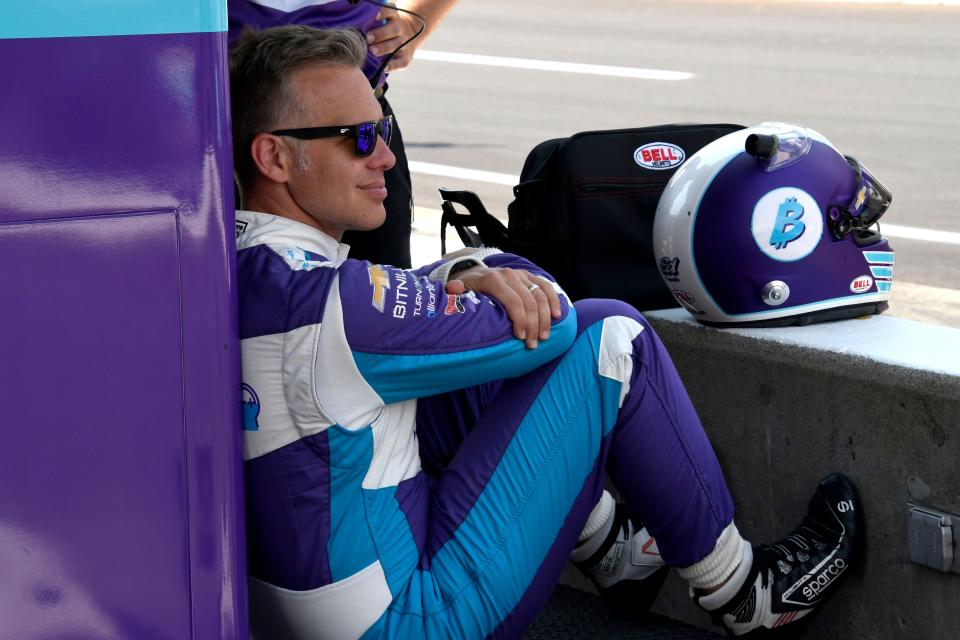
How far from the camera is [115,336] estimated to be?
1.90 m

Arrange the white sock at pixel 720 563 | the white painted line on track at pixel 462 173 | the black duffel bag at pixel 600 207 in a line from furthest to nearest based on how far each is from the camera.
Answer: the white painted line on track at pixel 462 173, the black duffel bag at pixel 600 207, the white sock at pixel 720 563

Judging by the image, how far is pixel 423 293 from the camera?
2.22 metres

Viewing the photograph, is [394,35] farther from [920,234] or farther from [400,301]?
[920,234]

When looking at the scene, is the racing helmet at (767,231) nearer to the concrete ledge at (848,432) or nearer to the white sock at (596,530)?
the concrete ledge at (848,432)

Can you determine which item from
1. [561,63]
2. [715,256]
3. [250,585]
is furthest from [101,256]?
[561,63]

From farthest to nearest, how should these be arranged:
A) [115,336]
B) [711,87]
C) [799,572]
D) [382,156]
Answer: [711,87], [799,572], [382,156], [115,336]

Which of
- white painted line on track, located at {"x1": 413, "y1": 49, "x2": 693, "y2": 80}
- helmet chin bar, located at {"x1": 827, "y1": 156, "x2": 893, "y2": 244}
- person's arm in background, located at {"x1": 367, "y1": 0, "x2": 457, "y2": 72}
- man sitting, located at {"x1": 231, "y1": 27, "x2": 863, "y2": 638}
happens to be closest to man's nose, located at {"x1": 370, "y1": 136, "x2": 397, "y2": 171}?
man sitting, located at {"x1": 231, "y1": 27, "x2": 863, "y2": 638}

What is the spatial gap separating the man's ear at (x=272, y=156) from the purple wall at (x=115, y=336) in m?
0.37

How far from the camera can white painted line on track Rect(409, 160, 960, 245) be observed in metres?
6.67

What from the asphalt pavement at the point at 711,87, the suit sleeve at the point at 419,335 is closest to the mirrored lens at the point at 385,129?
the suit sleeve at the point at 419,335

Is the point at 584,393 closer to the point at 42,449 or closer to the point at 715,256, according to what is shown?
the point at 715,256

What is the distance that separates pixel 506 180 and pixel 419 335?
596 cm

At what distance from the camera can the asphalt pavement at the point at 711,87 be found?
756cm

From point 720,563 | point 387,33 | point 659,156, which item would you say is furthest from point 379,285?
point 659,156
